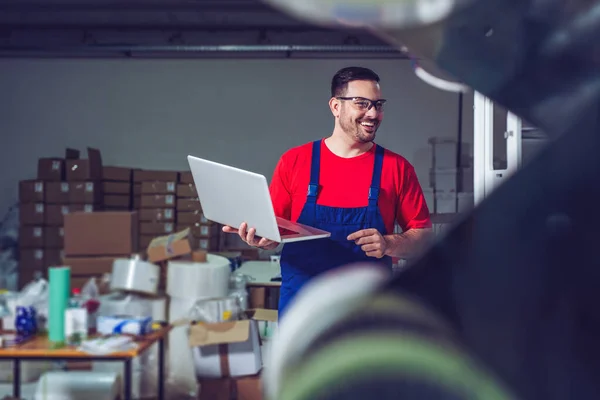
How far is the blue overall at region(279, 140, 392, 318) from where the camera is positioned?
5.85 ft

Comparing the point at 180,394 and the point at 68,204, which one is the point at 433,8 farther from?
the point at 68,204

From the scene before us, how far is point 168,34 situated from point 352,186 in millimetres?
6158

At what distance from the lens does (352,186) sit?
6.04 ft

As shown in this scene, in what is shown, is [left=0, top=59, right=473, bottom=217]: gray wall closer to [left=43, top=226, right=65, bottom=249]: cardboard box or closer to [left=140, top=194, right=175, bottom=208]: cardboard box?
[left=140, top=194, right=175, bottom=208]: cardboard box

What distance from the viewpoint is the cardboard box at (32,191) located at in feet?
21.3

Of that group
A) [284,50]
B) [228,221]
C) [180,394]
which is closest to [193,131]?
[284,50]

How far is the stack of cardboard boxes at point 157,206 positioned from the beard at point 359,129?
493 cm

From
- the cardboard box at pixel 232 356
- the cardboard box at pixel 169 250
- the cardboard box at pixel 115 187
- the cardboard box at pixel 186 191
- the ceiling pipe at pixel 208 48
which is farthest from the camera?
the ceiling pipe at pixel 208 48

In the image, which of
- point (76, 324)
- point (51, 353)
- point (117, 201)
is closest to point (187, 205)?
point (117, 201)

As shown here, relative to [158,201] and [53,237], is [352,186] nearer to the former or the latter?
[158,201]

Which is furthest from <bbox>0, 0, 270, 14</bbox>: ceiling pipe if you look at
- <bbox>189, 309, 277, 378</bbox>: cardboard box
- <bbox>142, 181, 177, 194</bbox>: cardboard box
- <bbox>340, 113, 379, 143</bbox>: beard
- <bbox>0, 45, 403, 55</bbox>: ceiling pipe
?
<bbox>340, 113, 379, 143</bbox>: beard

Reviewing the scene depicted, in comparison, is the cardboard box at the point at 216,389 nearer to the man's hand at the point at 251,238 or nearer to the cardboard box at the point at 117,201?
the man's hand at the point at 251,238

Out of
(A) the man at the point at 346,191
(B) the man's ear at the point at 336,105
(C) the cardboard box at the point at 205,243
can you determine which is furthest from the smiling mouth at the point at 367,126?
(C) the cardboard box at the point at 205,243

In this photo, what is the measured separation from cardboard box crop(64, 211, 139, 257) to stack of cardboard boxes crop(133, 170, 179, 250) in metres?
1.85
